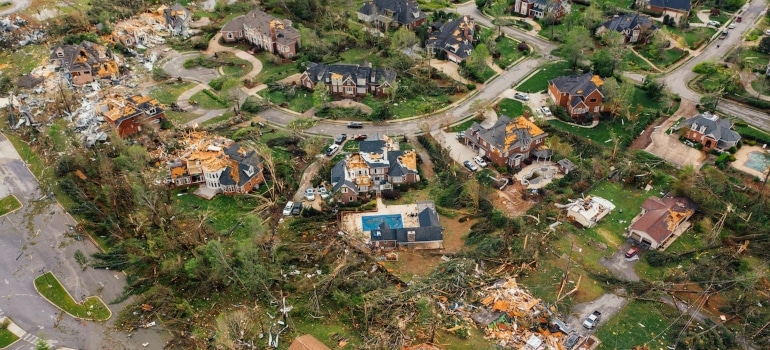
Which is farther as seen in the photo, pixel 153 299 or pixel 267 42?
pixel 267 42

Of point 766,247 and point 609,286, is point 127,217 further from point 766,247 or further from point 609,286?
point 766,247

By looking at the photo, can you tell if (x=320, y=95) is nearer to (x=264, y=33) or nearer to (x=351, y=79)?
(x=351, y=79)

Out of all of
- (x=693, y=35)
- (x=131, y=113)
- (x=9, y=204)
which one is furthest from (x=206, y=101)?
(x=693, y=35)

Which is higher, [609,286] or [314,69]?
[314,69]

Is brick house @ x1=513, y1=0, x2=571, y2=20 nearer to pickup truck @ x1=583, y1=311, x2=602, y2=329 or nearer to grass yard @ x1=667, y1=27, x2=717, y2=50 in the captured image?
grass yard @ x1=667, y1=27, x2=717, y2=50

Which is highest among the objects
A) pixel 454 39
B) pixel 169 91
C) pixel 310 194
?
pixel 454 39

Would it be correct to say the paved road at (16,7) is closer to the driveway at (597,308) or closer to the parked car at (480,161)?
the parked car at (480,161)

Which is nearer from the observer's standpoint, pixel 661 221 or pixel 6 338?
pixel 6 338

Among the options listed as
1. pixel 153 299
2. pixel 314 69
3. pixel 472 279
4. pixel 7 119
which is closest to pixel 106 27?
pixel 7 119
